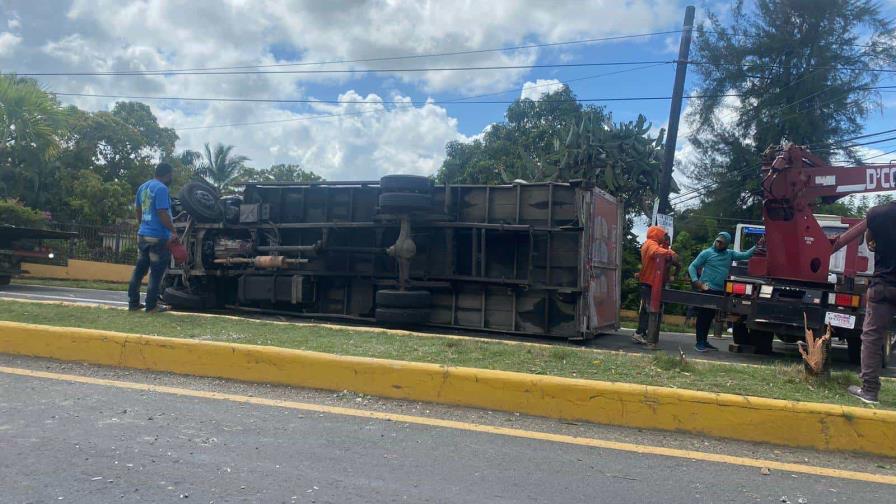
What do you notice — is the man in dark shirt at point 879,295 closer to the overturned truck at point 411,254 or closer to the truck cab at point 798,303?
the truck cab at point 798,303

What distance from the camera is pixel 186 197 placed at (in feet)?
30.7

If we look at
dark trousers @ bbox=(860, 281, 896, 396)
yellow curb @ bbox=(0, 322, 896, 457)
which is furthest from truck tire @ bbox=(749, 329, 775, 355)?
yellow curb @ bbox=(0, 322, 896, 457)

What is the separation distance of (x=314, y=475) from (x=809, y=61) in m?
25.4

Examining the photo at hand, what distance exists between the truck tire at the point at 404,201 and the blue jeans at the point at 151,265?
274cm

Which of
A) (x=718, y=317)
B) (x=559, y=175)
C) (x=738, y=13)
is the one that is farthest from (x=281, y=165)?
(x=718, y=317)

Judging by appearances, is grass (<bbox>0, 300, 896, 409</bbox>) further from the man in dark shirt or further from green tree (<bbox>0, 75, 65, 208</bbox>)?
green tree (<bbox>0, 75, 65, 208</bbox>)

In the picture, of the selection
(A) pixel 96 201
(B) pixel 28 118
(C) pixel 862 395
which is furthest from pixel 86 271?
(C) pixel 862 395

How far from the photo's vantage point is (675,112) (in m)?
14.1

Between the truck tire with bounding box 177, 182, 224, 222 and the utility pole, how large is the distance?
8950 millimetres

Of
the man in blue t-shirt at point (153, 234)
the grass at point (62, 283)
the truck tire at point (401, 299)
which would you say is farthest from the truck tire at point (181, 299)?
the grass at point (62, 283)

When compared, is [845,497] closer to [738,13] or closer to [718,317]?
[718,317]

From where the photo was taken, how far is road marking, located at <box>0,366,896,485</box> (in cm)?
366

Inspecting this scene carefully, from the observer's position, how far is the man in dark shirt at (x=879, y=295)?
15.2 feet

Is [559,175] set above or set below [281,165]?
below
